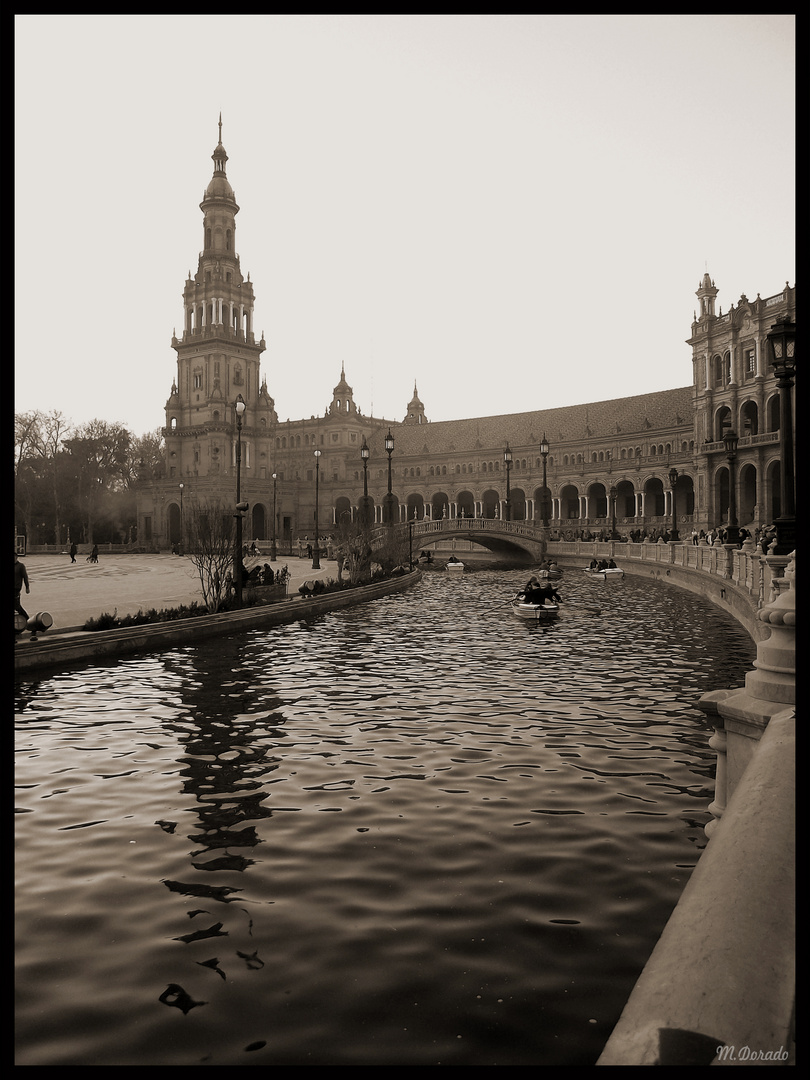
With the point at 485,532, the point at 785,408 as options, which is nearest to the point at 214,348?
the point at 485,532

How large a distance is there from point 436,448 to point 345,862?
94467 millimetres

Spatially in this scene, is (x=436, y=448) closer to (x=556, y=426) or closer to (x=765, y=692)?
(x=556, y=426)

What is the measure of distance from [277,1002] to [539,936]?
1701mm

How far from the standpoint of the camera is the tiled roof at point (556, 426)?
258 ft

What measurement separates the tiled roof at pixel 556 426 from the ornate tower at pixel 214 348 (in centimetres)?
2032

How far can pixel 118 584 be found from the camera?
31.6 meters

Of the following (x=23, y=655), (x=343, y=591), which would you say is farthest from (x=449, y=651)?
(x=343, y=591)

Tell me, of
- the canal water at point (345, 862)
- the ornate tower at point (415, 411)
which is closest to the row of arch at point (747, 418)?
the canal water at point (345, 862)

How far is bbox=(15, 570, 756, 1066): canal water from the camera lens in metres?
4.13

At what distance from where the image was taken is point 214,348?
92750mm

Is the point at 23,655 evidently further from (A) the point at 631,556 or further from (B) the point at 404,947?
(A) the point at 631,556

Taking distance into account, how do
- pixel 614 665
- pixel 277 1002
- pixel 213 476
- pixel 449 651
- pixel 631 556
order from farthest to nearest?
pixel 213 476
pixel 631 556
pixel 449 651
pixel 614 665
pixel 277 1002

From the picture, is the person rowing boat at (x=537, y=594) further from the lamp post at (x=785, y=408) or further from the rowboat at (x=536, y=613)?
the lamp post at (x=785, y=408)

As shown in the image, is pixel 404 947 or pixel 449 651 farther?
pixel 449 651
